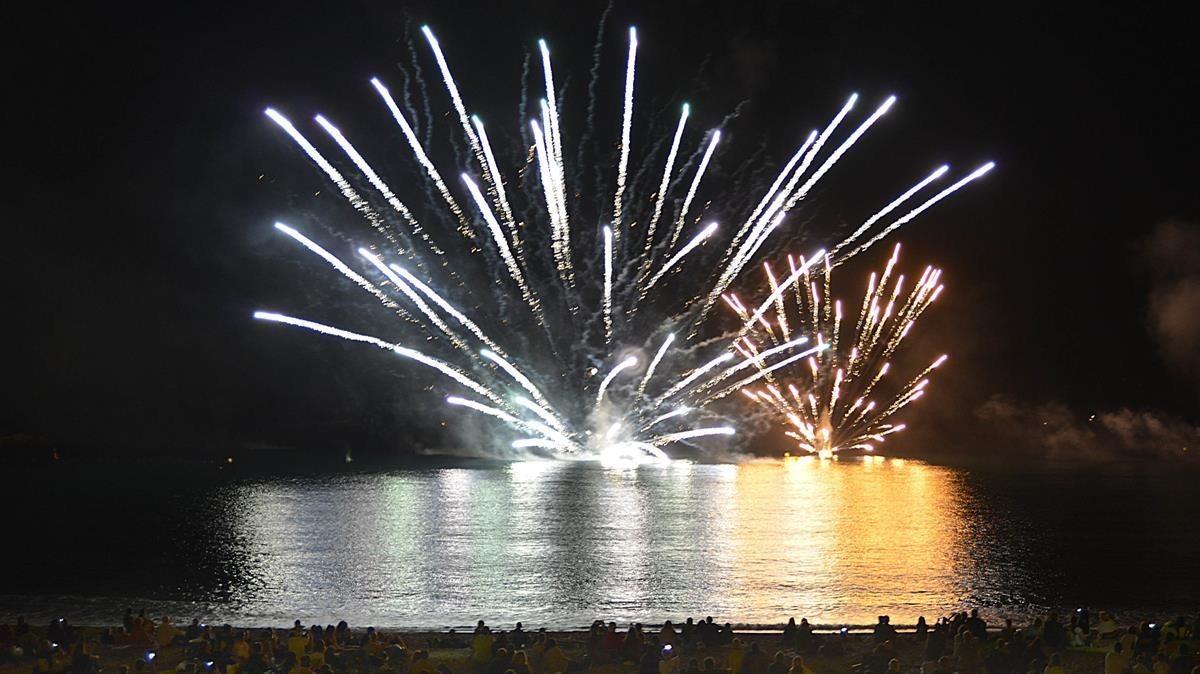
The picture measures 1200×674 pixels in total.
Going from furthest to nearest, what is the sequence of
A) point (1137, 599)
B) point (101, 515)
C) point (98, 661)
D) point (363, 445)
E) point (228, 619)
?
point (363, 445) < point (101, 515) < point (1137, 599) < point (228, 619) < point (98, 661)

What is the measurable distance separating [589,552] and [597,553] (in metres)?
0.39

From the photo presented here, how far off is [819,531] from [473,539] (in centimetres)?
1389

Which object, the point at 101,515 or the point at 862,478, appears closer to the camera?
the point at 101,515

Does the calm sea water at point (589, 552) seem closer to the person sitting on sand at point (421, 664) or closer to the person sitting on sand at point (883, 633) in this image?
the person sitting on sand at point (883, 633)

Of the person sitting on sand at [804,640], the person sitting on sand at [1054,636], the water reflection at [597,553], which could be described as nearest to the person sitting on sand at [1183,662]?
the person sitting on sand at [1054,636]

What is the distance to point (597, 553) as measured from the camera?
1371 inches

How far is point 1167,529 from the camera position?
46125 millimetres

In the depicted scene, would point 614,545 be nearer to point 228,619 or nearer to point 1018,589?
point 1018,589

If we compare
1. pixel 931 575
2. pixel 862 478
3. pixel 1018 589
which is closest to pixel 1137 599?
pixel 1018 589

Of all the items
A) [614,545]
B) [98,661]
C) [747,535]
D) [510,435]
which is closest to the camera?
[98,661]

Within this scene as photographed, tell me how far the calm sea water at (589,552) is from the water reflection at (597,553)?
131 mm

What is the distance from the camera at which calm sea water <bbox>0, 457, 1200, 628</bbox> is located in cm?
2506

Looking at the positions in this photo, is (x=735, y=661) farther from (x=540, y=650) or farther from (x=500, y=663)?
(x=500, y=663)

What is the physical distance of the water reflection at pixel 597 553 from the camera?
2472cm
